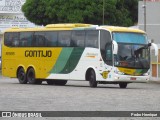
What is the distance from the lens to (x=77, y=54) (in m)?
35.7

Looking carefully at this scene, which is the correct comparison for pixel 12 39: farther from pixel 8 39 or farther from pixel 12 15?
pixel 12 15

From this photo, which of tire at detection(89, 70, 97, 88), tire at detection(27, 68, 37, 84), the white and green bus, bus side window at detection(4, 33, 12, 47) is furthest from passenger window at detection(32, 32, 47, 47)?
tire at detection(89, 70, 97, 88)

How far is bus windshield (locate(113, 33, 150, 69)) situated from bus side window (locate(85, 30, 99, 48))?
111cm

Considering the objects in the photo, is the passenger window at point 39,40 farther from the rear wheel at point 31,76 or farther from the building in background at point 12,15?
the building in background at point 12,15

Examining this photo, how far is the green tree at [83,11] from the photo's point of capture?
2466 inches

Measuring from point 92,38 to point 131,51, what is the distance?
2.15 m

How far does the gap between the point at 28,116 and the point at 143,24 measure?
4139 centimetres

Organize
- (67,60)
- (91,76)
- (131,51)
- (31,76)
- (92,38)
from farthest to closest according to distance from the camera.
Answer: (31,76) → (67,60) → (91,76) → (92,38) → (131,51)

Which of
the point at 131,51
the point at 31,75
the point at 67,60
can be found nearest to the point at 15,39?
the point at 31,75

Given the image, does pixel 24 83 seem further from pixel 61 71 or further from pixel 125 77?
pixel 125 77

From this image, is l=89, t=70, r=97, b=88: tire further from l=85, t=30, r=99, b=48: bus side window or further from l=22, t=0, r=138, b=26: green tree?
l=22, t=0, r=138, b=26: green tree

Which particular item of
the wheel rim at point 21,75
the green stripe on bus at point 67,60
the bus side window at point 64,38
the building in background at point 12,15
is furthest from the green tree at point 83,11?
the green stripe on bus at point 67,60

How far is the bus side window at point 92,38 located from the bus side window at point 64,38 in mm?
1541

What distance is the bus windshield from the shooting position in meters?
33.8
